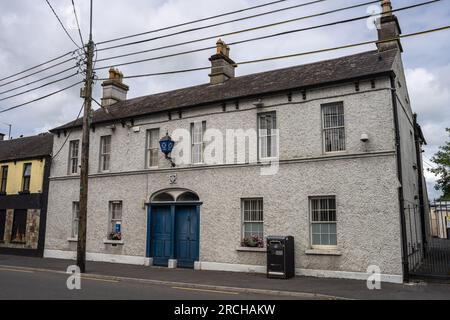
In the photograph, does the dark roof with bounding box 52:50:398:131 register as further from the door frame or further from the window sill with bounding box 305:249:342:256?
the window sill with bounding box 305:249:342:256

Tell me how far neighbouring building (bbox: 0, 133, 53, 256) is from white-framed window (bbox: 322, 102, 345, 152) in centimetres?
1529

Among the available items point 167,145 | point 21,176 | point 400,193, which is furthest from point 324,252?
point 21,176

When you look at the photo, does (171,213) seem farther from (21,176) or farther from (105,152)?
(21,176)

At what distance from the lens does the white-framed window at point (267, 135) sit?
15648mm

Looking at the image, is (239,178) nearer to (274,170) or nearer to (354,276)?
(274,170)

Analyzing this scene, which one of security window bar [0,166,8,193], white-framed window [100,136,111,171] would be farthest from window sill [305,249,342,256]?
security window bar [0,166,8,193]

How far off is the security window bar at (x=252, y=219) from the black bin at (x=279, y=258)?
145 cm

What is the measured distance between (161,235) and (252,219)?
434 cm

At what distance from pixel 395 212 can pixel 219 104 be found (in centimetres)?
794

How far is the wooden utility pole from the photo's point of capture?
49.6 ft

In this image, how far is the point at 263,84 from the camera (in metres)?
17.2

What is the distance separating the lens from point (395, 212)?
12.9m

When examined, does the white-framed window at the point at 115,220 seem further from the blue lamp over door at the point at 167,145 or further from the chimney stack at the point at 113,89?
the chimney stack at the point at 113,89

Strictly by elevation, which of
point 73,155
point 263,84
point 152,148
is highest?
point 263,84
